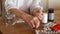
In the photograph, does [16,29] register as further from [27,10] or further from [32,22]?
[27,10]

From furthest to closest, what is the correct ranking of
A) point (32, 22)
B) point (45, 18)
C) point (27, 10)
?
1. point (27, 10)
2. point (45, 18)
3. point (32, 22)

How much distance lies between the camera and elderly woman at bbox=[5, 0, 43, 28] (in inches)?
48.8

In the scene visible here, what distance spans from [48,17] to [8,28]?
37 centimetres

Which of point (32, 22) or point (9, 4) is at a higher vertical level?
point (9, 4)

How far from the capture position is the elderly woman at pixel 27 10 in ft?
4.07

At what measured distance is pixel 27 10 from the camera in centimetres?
171

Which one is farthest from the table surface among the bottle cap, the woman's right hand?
the bottle cap

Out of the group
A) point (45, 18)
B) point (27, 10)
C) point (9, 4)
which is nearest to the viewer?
point (45, 18)

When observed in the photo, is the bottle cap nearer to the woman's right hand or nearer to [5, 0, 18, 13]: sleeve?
the woman's right hand

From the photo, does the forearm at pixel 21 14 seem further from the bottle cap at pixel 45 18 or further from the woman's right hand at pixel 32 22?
the bottle cap at pixel 45 18

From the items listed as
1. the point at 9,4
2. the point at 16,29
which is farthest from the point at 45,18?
the point at 9,4

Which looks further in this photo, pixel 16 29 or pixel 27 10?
pixel 27 10

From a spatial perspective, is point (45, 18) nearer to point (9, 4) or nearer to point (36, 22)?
point (36, 22)

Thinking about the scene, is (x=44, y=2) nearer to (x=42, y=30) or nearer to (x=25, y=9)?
(x=25, y=9)
